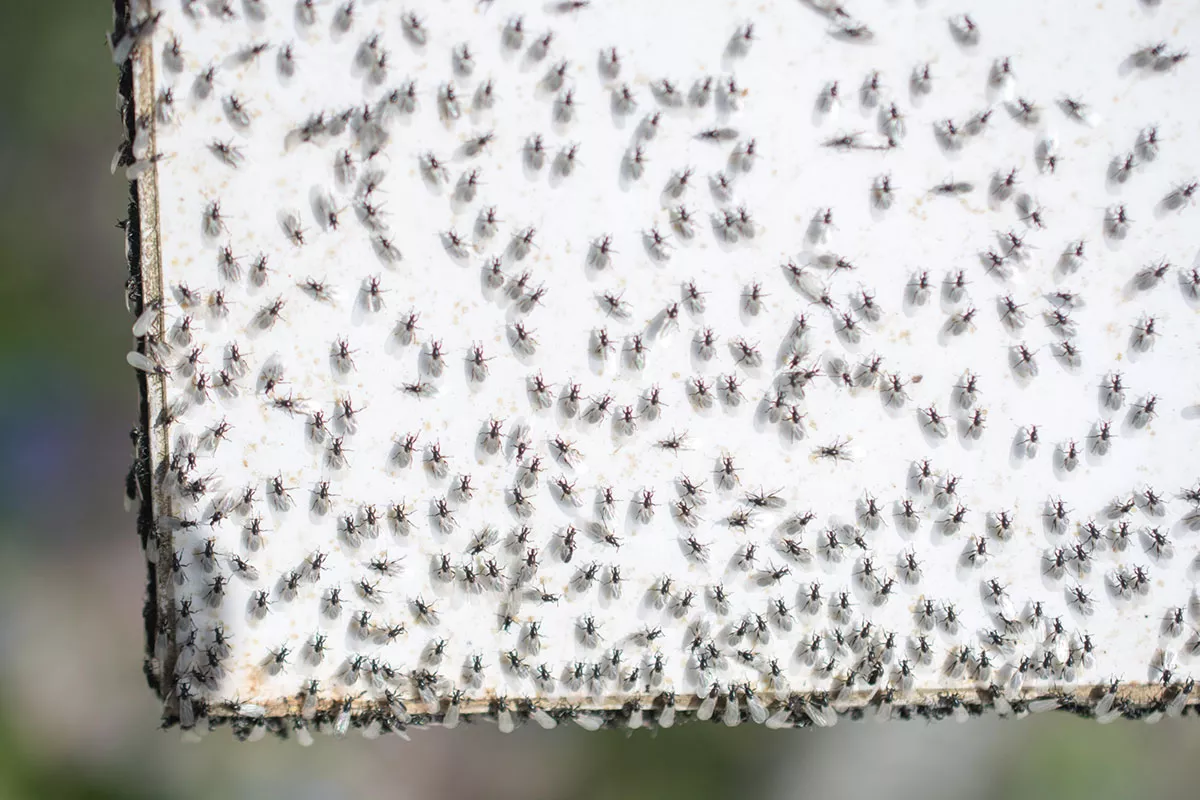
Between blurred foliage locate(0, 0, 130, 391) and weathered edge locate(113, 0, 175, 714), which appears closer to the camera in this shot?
weathered edge locate(113, 0, 175, 714)

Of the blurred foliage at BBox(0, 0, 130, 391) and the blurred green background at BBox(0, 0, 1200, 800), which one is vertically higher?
the blurred foliage at BBox(0, 0, 130, 391)

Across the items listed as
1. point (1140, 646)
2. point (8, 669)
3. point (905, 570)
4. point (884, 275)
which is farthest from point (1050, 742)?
point (8, 669)

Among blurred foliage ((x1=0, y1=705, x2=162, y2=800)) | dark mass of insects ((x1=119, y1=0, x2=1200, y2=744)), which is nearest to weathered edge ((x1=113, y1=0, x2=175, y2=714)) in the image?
dark mass of insects ((x1=119, y1=0, x2=1200, y2=744))

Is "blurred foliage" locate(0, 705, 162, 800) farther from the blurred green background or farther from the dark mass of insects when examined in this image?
the dark mass of insects

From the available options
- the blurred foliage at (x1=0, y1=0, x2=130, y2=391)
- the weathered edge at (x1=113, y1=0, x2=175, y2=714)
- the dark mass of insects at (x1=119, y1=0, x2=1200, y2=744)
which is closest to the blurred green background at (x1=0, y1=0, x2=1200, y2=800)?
the blurred foliage at (x1=0, y1=0, x2=130, y2=391)

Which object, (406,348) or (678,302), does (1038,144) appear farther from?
(406,348)

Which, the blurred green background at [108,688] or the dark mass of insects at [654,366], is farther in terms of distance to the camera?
the blurred green background at [108,688]

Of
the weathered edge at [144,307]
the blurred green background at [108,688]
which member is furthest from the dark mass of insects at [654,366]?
the blurred green background at [108,688]

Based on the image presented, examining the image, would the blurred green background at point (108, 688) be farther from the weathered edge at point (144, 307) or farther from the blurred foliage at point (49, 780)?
the weathered edge at point (144, 307)
